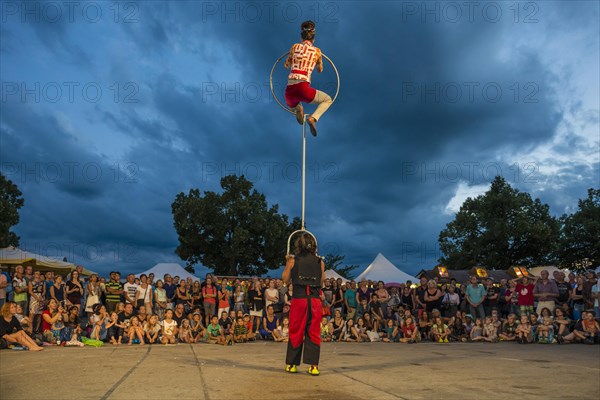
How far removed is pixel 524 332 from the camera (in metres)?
12.8

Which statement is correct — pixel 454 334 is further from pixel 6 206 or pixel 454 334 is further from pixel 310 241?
pixel 6 206

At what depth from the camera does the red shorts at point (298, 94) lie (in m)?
6.82

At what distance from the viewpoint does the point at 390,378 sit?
5.82 metres

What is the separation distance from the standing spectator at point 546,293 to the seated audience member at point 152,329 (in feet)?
32.1

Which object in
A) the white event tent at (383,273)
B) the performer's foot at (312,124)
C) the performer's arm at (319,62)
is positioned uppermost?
the performer's arm at (319,62)

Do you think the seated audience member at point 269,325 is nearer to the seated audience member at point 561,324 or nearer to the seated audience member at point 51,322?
the seated audience member at point 51,322

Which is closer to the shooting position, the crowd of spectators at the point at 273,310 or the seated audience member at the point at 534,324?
the crowd of spectators at the point at 273,310

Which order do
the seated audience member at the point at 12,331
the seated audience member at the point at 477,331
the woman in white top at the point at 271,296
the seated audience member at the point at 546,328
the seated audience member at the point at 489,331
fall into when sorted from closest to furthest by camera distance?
the seated audience member at the point at 12,331 < the seated audience member at the point at 546,328 < the seated audience member at the point at 489,331 < the seated audience member at the point at 477,331 < the woman in white top at the point at 271,296

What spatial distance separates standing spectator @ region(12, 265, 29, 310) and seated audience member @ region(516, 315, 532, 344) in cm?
1191

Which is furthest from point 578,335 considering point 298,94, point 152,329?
point 152,329

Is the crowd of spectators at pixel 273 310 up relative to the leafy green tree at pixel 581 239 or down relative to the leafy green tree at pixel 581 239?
down

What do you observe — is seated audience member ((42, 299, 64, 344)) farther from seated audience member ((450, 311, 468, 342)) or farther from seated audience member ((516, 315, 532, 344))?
seated audience member ((516, 315, 532, 344))

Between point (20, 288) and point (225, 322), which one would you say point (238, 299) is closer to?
point (225, 322)

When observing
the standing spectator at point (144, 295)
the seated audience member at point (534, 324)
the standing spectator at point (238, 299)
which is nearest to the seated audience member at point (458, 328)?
the seated audience member at point (534, 324)
